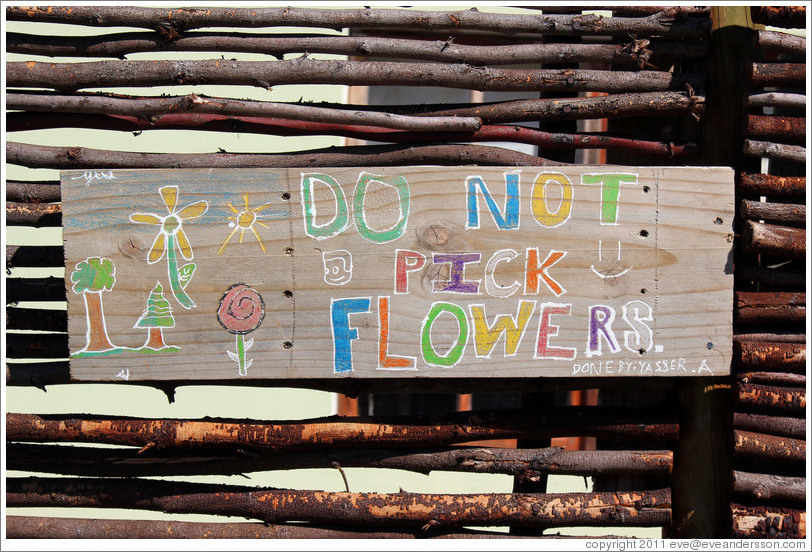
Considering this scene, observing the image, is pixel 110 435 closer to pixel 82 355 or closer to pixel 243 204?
pixel 82 355

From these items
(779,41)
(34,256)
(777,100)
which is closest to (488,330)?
(777,100)

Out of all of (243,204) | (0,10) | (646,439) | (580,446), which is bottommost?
(580,446)

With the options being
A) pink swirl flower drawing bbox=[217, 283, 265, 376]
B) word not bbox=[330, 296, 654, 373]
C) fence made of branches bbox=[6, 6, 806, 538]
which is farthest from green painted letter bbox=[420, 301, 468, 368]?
pink swirl flower drawing bbox=[217, 283, 265, 376]

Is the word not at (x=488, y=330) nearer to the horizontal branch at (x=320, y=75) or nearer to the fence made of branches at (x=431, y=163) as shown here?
the fence made of branches at (x=431, y=163)

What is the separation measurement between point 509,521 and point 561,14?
→ 150 cm

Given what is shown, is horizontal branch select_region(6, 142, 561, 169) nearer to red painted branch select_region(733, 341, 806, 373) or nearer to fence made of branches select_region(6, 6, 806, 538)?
fence made of branches select_region(6, 6, 806, 538)

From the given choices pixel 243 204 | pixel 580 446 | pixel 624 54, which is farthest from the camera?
pixel 580 446

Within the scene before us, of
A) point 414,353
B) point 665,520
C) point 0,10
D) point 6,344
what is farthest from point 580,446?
point 0,10

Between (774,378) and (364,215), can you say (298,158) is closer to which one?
(364,215)

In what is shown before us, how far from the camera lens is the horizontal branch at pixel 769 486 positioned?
1.82 meters

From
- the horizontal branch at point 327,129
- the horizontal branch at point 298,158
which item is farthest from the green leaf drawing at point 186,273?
the horizontal branch at point 327,129

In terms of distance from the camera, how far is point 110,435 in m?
1.84

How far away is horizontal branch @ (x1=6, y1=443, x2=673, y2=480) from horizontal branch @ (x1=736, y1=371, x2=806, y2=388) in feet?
1.04

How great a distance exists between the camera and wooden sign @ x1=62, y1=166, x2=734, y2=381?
1.73 metres
